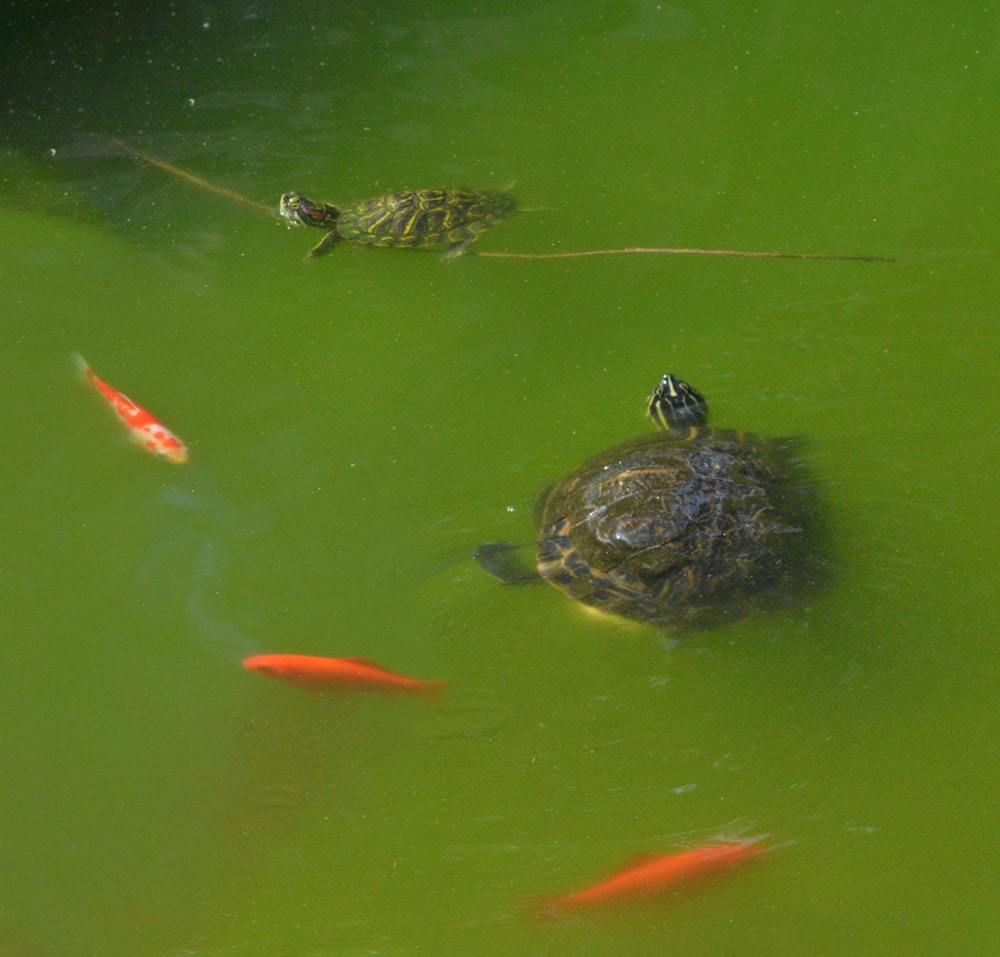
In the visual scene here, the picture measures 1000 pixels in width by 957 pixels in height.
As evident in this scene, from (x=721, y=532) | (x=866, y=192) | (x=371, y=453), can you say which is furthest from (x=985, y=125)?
(x=371, y=453)

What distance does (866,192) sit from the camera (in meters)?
3.32

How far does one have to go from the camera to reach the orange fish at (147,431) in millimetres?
2779

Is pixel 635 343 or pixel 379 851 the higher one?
pixel 635 343

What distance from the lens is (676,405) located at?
2.74 metres

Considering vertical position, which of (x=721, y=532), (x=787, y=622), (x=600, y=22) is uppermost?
(x=600, y=22)

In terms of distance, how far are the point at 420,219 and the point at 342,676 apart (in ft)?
5.31

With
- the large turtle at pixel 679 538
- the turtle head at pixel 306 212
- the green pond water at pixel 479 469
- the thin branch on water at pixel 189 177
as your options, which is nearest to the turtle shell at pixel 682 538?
the large turtle at pixel 679 538

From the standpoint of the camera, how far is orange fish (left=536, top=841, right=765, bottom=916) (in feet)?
6.98

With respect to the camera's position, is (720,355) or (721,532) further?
(720,355)

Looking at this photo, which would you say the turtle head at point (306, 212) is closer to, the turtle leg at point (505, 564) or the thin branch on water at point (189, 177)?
the thin branch on water at point (189, 177)

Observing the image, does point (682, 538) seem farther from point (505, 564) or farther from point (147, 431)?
point (147, 431)

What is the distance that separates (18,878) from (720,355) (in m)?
2.41

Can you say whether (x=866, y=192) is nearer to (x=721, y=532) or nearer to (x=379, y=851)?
(x=721, y=532)

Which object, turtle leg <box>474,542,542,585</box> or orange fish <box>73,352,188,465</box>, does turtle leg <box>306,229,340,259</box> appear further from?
turtle leg <box>474,542,542,585</box>
